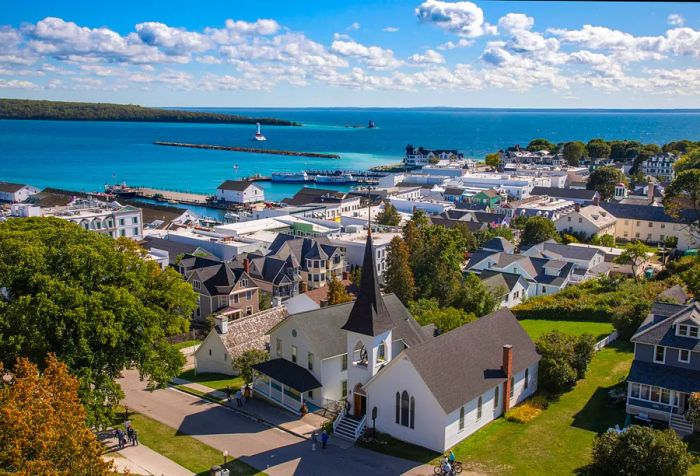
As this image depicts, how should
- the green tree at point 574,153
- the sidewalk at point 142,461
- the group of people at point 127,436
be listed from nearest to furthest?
1. the sidewalk at point 142,461
2. the group of people at point 127,436
3. the green tree at point 574,153

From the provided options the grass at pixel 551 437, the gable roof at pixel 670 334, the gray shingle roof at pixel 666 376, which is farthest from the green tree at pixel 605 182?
the gray shingle roof at pixel 666 376

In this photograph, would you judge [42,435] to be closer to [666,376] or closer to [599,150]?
[666,376]

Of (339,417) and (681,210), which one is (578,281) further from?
(339,417)

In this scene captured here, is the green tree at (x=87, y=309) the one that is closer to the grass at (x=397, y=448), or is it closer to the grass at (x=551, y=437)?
the grass at (x=397, y=448)

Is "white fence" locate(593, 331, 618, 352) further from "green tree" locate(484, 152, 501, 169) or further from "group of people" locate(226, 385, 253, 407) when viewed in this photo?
"green tree" locate(484, 152, 501, 169)

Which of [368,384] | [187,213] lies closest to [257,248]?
[187,213]

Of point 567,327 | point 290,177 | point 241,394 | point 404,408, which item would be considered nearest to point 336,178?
point 290,177
